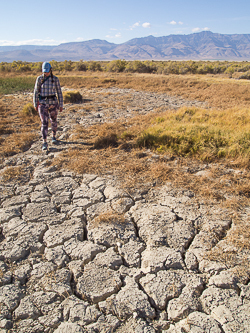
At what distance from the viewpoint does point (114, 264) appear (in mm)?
2539

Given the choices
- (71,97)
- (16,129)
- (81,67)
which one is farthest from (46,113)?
(81,67)

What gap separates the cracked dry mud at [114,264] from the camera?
202 centimetres

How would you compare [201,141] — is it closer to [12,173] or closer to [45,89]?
[45,89]

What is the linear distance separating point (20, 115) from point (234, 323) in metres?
9.37

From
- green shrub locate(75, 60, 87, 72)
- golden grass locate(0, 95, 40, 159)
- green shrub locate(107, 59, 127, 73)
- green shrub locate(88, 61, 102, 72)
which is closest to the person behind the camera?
golden grass locate(0, 95, 40, 159)

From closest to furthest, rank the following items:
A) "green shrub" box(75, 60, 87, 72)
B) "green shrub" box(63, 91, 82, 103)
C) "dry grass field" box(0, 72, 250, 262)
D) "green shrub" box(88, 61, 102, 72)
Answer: "dry grass field" box(0, 72, 250, 262)
"green shrub" box(63, 91, 82, 103)
"green shrub" box(75, 60, 87, 72)
"green shrub" box(88, 61, 102, 72)

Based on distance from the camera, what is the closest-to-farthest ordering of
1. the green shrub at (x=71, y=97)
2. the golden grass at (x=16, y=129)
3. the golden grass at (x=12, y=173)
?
the golden grass at (x=12, y=173), the golden grass at (x=16, y=129), the green shrub at (x=71, y=97)

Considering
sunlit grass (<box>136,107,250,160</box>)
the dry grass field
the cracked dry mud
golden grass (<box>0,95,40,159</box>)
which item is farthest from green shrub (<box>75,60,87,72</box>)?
the cracked dry mud

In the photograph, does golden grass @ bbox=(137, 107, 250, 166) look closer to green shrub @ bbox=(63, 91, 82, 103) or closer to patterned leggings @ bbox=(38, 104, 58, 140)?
patterned leggings @ bbox=(38, 104, 58, 140)

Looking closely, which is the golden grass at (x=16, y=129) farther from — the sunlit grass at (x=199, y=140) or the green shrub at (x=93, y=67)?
the green shrub at (x=93, y=67)

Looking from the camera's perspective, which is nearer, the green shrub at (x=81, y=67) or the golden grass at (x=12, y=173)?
the golden grass at (x=12, y=173)

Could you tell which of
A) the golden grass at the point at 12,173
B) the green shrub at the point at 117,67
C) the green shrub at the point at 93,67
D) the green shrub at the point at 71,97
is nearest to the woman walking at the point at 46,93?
the golden grass at the point at 12,173

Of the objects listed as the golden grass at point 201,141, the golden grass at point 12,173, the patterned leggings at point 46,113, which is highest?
the patterned leggings at point 46,113

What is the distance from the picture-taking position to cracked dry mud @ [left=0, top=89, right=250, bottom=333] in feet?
6.63
